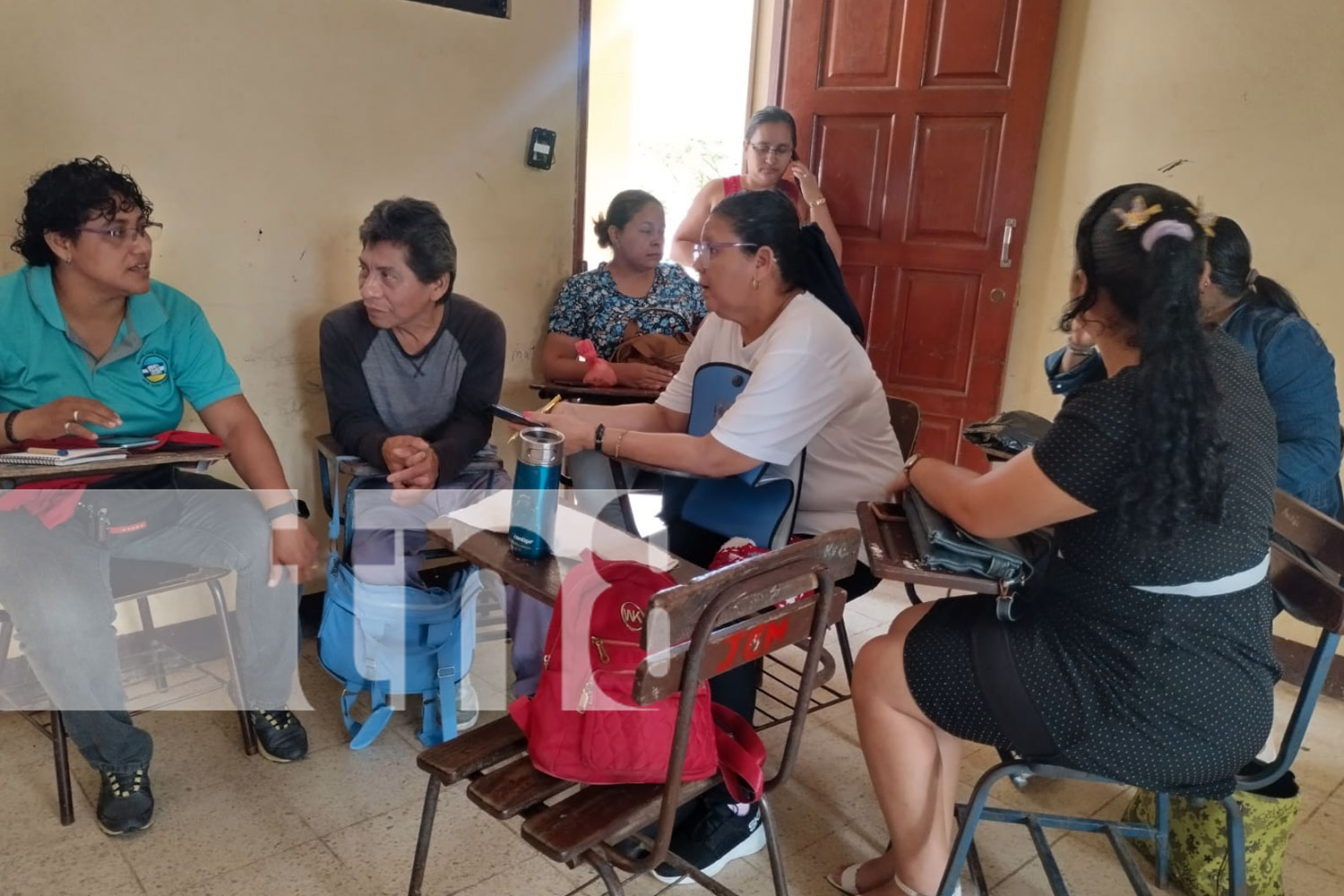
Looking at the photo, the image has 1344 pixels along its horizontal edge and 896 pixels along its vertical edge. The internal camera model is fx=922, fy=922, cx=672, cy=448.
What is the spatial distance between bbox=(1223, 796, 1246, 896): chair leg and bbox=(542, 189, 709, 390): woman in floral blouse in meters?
1.90

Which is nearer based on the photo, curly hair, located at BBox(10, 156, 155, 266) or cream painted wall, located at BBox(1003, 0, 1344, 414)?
curly hair, located at BBox(10, 156, 155, 266)

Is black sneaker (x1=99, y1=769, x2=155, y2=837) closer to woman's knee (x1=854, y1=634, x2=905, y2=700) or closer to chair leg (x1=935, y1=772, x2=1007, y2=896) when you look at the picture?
woman's knee (x1=854, y1=634, x2=905, y2=700)

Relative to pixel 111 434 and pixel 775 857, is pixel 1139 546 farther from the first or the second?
pixel 111 434

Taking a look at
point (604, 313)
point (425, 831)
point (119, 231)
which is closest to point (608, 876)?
point (425, 831)

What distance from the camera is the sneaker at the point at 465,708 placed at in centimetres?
223

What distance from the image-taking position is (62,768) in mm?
1822

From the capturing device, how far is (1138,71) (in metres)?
2.90

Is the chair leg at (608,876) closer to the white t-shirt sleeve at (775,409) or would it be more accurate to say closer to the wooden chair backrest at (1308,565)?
the white t-shirt sleeve at (775,409)

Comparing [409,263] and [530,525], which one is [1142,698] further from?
[409,263]

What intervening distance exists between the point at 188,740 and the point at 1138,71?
3.27 meters

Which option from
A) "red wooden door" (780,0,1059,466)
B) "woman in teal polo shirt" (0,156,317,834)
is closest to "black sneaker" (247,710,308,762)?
"woman in teal polo shirt" (0,156,317,834)

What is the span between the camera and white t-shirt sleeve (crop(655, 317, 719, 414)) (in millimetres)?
2115

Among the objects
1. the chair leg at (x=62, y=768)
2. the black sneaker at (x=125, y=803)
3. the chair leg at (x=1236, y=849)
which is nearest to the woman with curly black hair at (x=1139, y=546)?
the chair leg at (x=1236, y=849)

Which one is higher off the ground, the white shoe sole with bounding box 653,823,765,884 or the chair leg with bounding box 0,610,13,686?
the chair leg with bounding box 0,610,13,686
